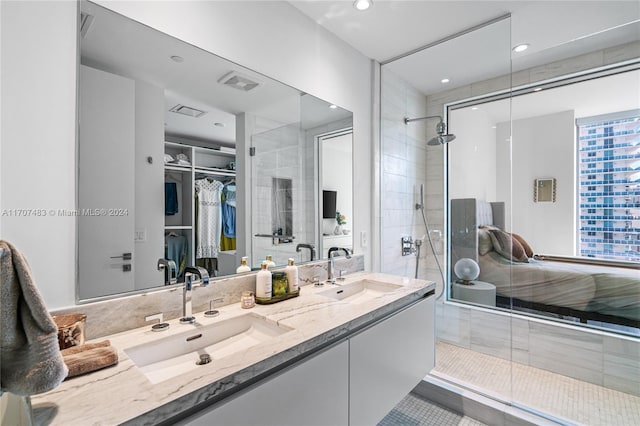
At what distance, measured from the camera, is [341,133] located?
2.20 m

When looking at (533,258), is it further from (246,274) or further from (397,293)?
(246,274)

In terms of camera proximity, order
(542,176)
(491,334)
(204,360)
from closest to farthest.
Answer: (204,360) → (491,334) → (542,176)

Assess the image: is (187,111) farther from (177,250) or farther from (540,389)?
(540,389)

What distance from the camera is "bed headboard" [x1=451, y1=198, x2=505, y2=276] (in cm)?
250

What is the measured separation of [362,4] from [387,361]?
6.48 ft

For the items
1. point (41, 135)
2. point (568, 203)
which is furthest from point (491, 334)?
point (41, 135)

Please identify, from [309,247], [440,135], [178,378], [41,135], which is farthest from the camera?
[440,135]

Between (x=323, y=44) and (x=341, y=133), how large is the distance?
1.93ft

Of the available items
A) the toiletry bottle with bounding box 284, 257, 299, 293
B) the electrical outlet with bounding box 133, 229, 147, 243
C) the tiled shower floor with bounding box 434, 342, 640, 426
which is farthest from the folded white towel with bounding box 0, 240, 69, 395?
the tiled shower floor with bounding box 434, 342, 640, 426

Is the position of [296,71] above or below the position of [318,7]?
below

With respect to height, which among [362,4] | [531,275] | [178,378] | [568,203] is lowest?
[531,275]

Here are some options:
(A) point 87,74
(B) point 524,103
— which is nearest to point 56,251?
(A) point 87,74

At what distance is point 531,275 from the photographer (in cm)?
267

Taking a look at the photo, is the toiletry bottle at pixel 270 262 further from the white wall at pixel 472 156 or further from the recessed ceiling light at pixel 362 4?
the white wall at pixel 472 156
